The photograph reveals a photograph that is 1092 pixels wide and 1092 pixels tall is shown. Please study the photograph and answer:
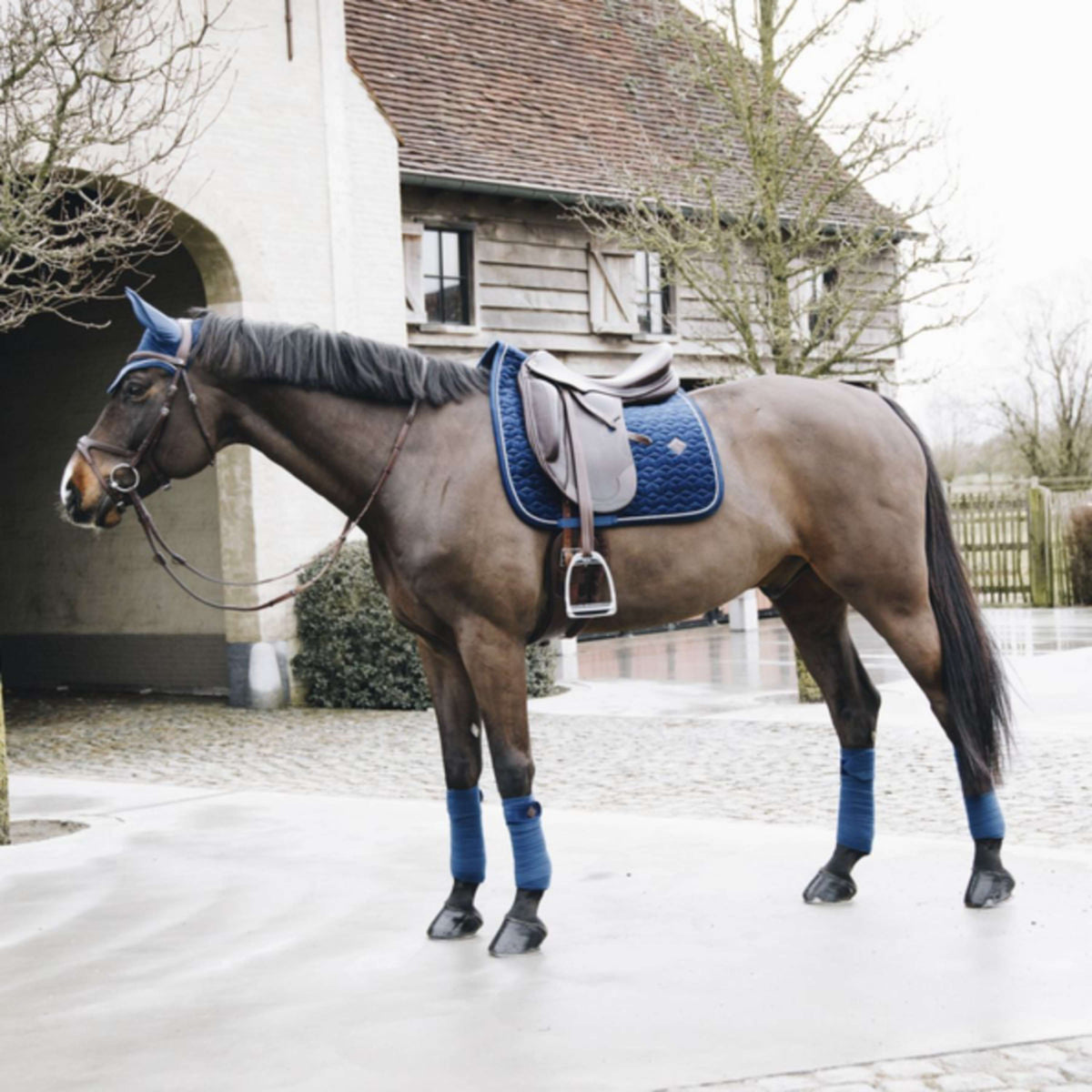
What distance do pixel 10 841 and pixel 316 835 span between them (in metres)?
1.65

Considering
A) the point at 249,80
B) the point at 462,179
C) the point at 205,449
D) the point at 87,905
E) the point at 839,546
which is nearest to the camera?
the point at 205,449

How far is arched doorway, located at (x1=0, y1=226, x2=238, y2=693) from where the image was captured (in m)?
14.5

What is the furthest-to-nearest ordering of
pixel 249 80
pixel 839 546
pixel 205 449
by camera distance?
1. pixel 249 80
2. pixel 839 546
3. pixel 205 449

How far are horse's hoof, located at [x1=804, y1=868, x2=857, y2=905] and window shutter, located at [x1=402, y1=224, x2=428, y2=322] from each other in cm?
1132

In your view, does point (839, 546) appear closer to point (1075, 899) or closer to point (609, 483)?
point (609, 483)

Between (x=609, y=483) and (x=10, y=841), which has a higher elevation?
(x=609, y=483)

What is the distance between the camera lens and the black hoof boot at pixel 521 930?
483 centimetres

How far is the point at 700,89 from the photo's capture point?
20.8 m

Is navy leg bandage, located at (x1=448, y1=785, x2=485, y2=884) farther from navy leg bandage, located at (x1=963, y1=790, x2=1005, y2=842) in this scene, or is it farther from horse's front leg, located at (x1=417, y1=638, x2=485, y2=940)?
navy leg bandage, located at (x1=963, y1=790, x2=1005, y2=842)

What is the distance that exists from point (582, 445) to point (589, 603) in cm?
55

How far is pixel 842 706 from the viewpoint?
5605 mm

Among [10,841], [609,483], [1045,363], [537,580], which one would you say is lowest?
[10,841]

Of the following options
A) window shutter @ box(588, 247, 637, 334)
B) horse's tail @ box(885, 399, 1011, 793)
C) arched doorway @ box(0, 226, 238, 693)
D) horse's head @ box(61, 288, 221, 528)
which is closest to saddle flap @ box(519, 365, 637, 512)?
horse's head @ box(61, 288, 221, 528)

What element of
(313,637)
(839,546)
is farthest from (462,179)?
(839,546)
